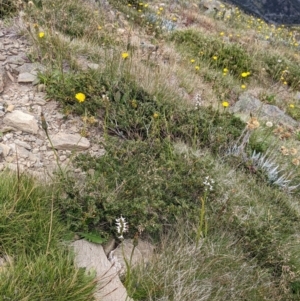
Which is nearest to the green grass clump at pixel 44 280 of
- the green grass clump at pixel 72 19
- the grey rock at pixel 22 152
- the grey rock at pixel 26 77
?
the grey rock at pixel 22 152

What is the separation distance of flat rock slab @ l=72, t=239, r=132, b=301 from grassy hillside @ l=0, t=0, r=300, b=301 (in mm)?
90

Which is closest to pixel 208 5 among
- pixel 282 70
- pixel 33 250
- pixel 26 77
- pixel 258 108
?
pixel 282 70

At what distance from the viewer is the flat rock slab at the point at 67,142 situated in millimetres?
2949

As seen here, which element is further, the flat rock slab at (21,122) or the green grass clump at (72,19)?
the green grass clump at (72,19)

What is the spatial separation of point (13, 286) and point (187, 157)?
5.91ft

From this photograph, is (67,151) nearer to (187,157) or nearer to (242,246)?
(187,157)

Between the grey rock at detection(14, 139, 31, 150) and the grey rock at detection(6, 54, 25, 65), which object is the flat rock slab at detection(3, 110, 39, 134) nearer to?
the grey rock at detection(14, 139, 31, 150)

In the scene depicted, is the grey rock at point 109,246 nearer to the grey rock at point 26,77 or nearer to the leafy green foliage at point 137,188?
the leafy green foliage at point 137,188

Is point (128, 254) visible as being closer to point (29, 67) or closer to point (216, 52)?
point (29, 67)

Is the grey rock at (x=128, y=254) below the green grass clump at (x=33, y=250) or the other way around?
below

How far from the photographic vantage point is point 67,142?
297 cm

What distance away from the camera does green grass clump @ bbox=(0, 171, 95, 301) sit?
5.72ft

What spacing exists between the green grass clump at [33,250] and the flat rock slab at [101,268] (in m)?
0.10

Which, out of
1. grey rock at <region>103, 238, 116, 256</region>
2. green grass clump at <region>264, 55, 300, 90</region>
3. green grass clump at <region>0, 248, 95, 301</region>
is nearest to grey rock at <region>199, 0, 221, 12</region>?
green grass clump at <region>264, 55, 300, 90</region>
